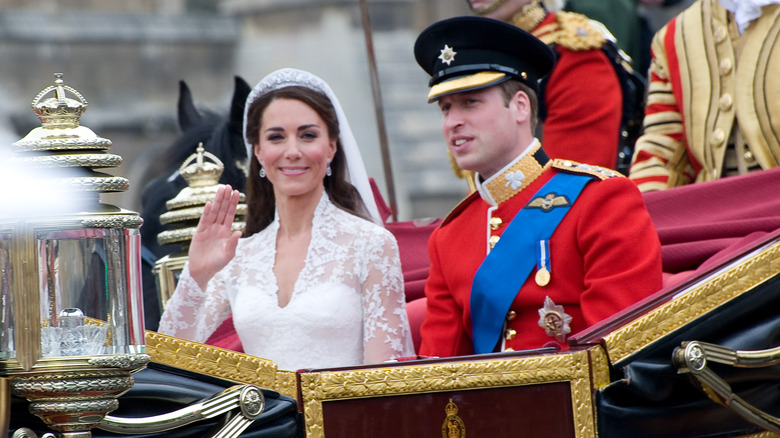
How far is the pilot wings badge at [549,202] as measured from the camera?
2.69 meters

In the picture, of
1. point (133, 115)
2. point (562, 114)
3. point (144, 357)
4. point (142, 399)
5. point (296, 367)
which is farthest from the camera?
point (133, 115)

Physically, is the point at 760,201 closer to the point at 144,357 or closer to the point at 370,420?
the point at 370,420

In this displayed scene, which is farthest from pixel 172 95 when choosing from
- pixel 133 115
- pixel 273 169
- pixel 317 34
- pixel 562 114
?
pixel 273 169

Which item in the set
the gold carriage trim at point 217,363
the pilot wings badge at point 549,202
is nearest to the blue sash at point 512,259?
the pilot wings badge at point 549,202

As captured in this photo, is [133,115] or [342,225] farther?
[133,115]

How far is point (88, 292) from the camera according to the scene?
1.91 m

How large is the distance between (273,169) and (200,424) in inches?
39.9

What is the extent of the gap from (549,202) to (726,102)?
1065 millimetres

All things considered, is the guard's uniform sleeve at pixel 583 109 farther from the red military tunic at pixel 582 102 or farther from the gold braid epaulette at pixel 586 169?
the gold braid epaulette at pixel 586 169

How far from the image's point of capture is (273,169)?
3.04m

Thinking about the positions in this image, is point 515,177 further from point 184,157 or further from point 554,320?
point 184,157

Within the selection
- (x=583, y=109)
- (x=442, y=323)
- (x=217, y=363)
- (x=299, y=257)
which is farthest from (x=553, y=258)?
(x=583, y=109)

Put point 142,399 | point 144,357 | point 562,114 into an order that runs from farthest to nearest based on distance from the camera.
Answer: point 562,114, point 142,399, point 144,357

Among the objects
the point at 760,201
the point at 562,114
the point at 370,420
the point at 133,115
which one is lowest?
the point at 370,420
